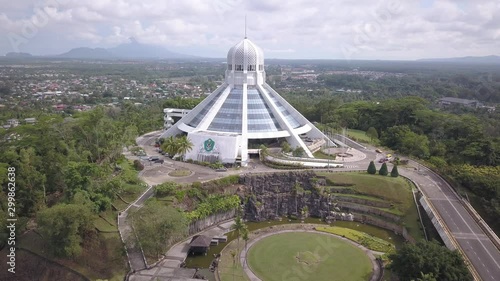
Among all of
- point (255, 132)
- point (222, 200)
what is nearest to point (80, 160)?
point (222, 200)

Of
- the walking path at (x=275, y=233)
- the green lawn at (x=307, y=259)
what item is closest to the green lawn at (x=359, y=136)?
the walking path at (x=275, y=233)

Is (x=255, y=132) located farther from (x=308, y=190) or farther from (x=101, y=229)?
(x=101, y=229)

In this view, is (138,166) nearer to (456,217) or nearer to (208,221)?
(208,221)

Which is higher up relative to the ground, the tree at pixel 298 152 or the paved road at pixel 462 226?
the tree at pixel 298 152

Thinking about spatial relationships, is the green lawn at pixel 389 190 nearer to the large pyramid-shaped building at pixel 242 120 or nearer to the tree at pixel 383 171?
the tree at pixel 383 171

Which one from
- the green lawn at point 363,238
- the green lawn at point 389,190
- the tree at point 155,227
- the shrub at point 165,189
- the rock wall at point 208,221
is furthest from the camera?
the shrub at point 165,189

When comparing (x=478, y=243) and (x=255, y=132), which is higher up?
(x=255, y=132)

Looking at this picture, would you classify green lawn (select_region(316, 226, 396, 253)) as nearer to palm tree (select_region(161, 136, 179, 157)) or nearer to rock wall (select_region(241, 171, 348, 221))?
rock wall (select_region(241, 171, 348, 221))

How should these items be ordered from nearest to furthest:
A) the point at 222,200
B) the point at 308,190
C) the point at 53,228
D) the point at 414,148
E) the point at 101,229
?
the point at 53,228 → the point at 101,229 → the point at 222,200 → the point at 308,190 → the point at 414,148
